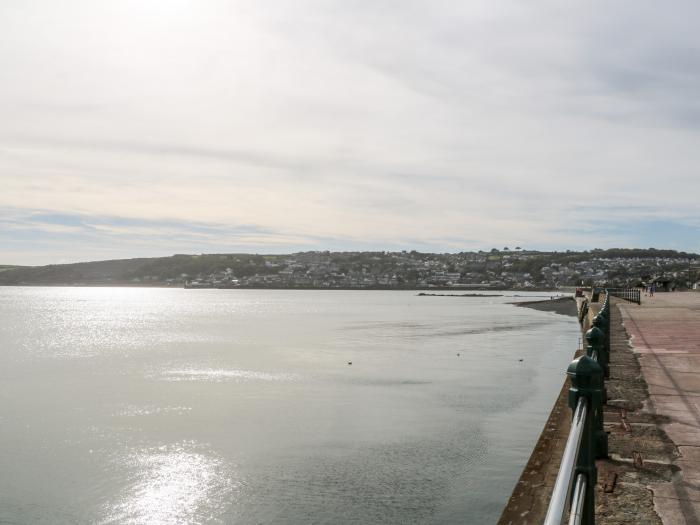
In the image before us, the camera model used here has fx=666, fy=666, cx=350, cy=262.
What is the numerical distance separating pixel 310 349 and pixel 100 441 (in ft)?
83.6

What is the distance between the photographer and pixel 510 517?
237 inches

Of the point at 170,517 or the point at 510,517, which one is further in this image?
the point at 170,517

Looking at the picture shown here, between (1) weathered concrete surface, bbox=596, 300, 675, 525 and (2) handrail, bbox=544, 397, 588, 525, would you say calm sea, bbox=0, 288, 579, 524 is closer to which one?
(1) weathered concrete surface, bbox=596, 300, 675, 525

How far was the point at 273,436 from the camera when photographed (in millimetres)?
17906

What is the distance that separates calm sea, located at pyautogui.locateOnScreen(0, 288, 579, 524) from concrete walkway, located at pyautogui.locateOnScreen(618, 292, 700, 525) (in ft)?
12.1

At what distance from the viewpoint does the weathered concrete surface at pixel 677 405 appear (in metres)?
5.37

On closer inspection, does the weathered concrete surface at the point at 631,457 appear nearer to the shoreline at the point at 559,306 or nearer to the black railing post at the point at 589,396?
the black railing post at the point at 589,396

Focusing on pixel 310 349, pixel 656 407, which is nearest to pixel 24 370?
pixel 310 349

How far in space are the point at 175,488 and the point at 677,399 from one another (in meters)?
9.61

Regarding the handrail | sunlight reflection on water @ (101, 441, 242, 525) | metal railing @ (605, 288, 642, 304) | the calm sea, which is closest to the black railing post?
the handrail

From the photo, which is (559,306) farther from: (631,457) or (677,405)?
(631,457)

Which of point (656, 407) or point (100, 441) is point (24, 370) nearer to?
point (100, 441)

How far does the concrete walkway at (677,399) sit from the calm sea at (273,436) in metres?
3.69

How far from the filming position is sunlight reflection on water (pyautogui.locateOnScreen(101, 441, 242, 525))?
12.3 meters
